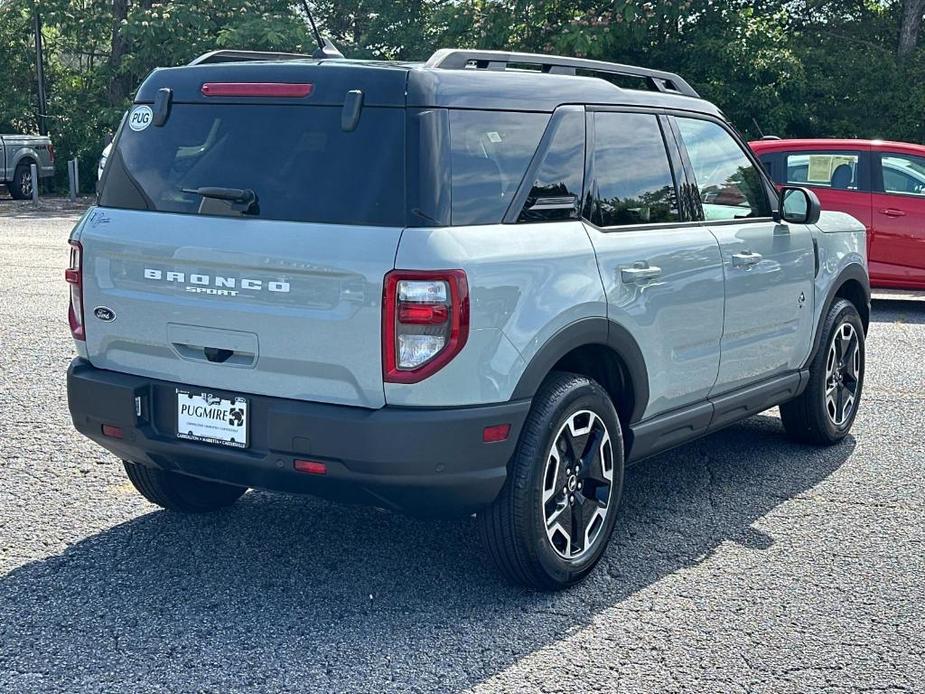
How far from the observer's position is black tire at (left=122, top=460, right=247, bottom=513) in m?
4.88

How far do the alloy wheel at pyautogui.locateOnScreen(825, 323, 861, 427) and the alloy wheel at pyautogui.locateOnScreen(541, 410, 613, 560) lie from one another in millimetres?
2308

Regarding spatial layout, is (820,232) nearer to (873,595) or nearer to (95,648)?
(873,595)

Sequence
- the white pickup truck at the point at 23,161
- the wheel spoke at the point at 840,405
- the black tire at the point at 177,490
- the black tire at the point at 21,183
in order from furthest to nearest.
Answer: the black tire at the point at 21,183, the white pickup truck at the point at 23,161, the wheel spoke at the point at 840,405, the black tire at the point at 177,490

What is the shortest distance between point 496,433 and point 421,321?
466 mm

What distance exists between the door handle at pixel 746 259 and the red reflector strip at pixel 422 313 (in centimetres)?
199

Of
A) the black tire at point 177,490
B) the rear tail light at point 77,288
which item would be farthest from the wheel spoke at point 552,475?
the rear tail light at point 77,288

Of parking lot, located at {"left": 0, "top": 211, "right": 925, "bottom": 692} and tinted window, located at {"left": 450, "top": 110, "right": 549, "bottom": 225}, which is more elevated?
tinted window, located at {"left": 450, "top": 110, "right": 549, "bottom": 225}

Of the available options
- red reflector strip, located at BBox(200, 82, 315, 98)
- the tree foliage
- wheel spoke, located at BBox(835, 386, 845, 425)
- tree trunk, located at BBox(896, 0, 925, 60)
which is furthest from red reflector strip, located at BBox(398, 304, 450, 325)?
tree trunk, located at BBox(896, 0, 925, 60)

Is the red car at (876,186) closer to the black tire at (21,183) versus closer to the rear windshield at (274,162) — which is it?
the rear windshield at (274,162)

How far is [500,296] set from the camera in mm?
3885

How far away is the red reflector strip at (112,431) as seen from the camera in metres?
4.24

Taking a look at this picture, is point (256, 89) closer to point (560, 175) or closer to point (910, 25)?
point (560, 175)

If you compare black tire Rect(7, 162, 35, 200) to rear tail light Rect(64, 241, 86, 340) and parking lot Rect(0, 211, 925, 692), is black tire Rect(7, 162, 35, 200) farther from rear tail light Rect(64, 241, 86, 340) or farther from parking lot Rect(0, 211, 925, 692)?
rear tail light Rect(64, 241, 86, 340)

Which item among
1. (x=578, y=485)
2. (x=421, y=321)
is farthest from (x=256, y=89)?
(x=578, y=485)
